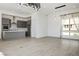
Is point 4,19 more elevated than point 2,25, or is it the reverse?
point 4,19

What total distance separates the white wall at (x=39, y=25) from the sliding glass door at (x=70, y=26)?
208 cm

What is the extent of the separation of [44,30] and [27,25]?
243cm

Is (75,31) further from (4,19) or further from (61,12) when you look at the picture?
(4,19)

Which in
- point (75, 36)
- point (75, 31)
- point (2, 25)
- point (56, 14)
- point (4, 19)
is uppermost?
point (56, 14)

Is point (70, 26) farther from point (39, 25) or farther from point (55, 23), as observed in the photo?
point (39, 25)

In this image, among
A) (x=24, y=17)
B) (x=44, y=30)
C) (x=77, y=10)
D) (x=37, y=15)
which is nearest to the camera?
(x=77, y=10)

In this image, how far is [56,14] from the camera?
8609mm

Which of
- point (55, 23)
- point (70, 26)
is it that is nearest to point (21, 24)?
point (55, 23)

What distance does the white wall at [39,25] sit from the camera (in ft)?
27.8

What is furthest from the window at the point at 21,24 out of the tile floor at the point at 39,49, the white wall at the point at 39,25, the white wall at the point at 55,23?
the tile floor at the point at 39,49

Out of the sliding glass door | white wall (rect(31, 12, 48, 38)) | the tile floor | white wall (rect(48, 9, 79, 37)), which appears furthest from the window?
the tile floor

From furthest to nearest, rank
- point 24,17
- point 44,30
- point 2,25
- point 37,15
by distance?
point 24,17 < point 44,30 < point 37,15 < point 2,25

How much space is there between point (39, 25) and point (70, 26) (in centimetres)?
304

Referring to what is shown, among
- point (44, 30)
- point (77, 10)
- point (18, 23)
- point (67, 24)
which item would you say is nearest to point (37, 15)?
point (44, 30)
